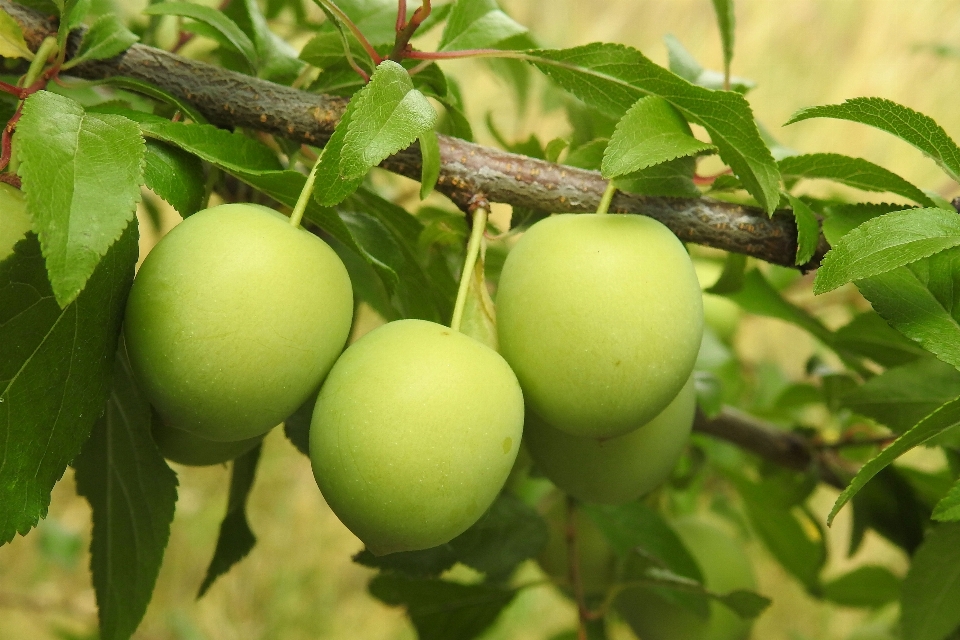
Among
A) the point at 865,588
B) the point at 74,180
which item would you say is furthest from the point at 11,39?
the point at 865,588

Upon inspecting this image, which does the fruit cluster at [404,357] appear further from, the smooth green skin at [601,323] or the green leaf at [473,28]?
the green leaf at [473,28]

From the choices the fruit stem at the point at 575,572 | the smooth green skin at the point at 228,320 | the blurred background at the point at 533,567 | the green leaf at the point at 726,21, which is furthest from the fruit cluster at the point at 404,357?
the blurred background at the point at 533,567

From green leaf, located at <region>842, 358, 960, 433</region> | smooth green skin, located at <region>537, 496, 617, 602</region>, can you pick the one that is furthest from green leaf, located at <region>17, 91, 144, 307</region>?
smooth green skin, located at <region>537, 496, 617, 602</region>

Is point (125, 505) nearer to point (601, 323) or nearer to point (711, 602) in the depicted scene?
point (601, 323)

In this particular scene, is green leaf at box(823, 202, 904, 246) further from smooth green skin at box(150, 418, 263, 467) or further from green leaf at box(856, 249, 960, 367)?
smooth green skin at box(150, 418, 263, 467)

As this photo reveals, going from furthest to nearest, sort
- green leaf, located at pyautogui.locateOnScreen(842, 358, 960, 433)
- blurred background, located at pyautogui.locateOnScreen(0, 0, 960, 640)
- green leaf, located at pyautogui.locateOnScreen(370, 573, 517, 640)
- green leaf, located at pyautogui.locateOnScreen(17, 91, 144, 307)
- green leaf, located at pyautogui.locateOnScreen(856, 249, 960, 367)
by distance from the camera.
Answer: blurred background, located at pyautogui.locateOnScreen(0, 0, 960, 640), green leaf, located at pyautogui.locateOnScreen(370, 573, 517, 640), green leaf, located at pyautogui.locateOnScreen(842, 358, 960, 433), green leaf, located at pyautogui.locateOnScreen(856, 249, 960, 367), green leaf, located at pyautogui.locateOnScreen(17, 91, 144, 307)

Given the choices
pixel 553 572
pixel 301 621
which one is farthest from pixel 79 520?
pixel 553 572
